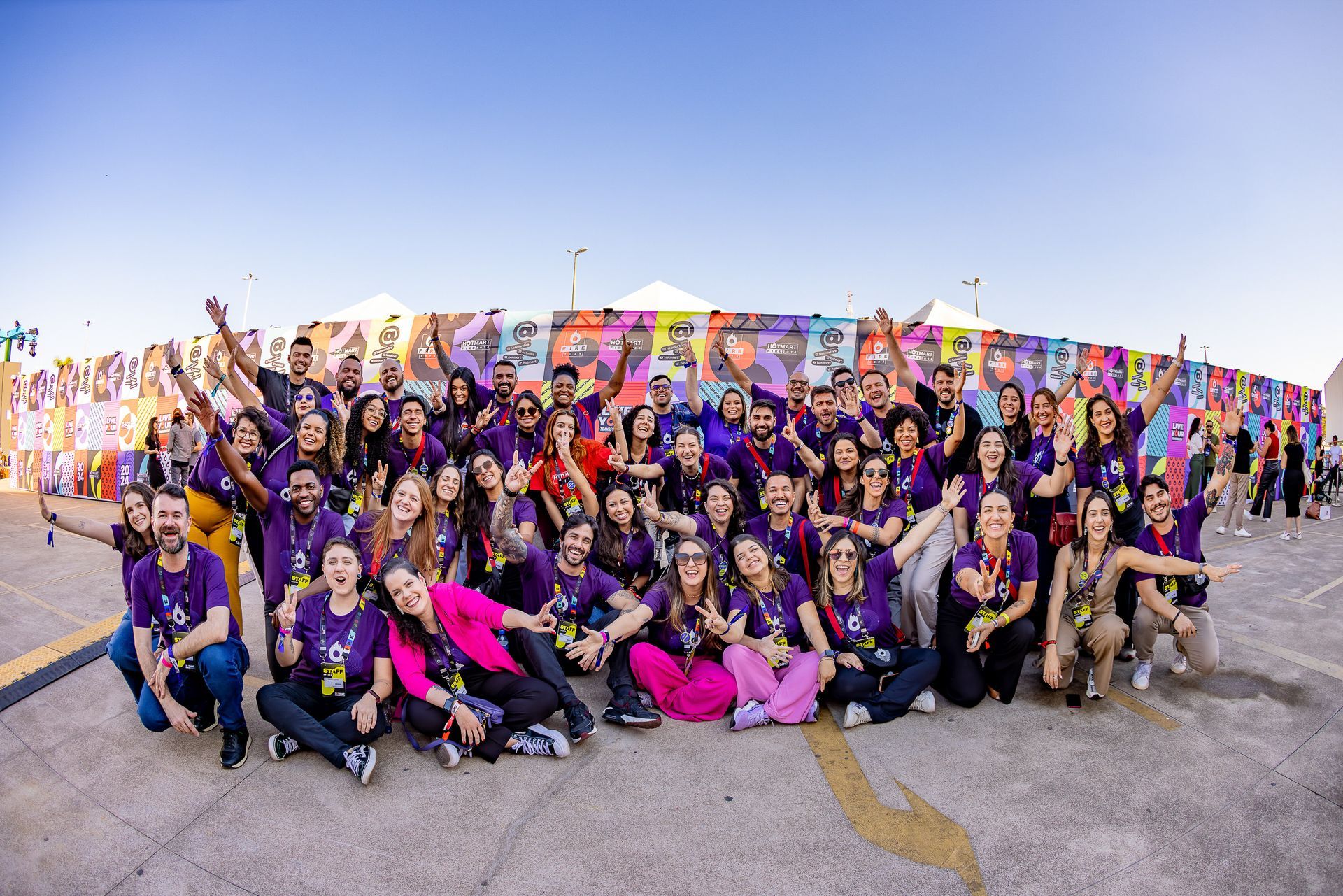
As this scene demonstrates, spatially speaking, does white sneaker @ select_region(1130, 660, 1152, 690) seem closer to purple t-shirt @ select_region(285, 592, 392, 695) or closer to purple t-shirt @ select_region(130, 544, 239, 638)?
purple t-shirt @ select_region(285, 592, 392, 695)

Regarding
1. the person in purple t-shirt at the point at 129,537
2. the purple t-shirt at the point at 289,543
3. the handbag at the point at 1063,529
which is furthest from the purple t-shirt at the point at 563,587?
the handbag at the point at 1063,529

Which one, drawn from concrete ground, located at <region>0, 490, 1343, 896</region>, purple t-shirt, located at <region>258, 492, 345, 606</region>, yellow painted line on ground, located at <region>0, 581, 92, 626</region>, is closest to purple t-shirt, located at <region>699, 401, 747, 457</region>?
concrete ground, located at <region>0, 490, 1343, 896</region>

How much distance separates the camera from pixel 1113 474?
4.77 meters

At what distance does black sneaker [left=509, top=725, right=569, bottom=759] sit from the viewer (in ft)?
11.3

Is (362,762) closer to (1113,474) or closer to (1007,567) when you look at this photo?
(1007,567)

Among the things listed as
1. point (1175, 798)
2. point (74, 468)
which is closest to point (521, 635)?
point (1175, 798)

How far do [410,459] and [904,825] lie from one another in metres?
4.00

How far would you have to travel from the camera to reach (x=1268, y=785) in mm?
3145

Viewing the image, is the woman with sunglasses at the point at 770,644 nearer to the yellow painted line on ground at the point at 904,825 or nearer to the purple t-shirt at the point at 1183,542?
the yellow painted line on ground at the point at 904,825

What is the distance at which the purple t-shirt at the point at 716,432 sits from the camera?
6.14 m

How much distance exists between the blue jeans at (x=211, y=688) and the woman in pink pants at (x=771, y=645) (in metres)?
2.49

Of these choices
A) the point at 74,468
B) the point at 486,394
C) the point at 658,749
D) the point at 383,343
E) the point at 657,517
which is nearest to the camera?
the point at 658,749

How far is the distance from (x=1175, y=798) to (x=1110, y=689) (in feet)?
4.23

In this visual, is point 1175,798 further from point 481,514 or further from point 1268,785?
point 481,514
